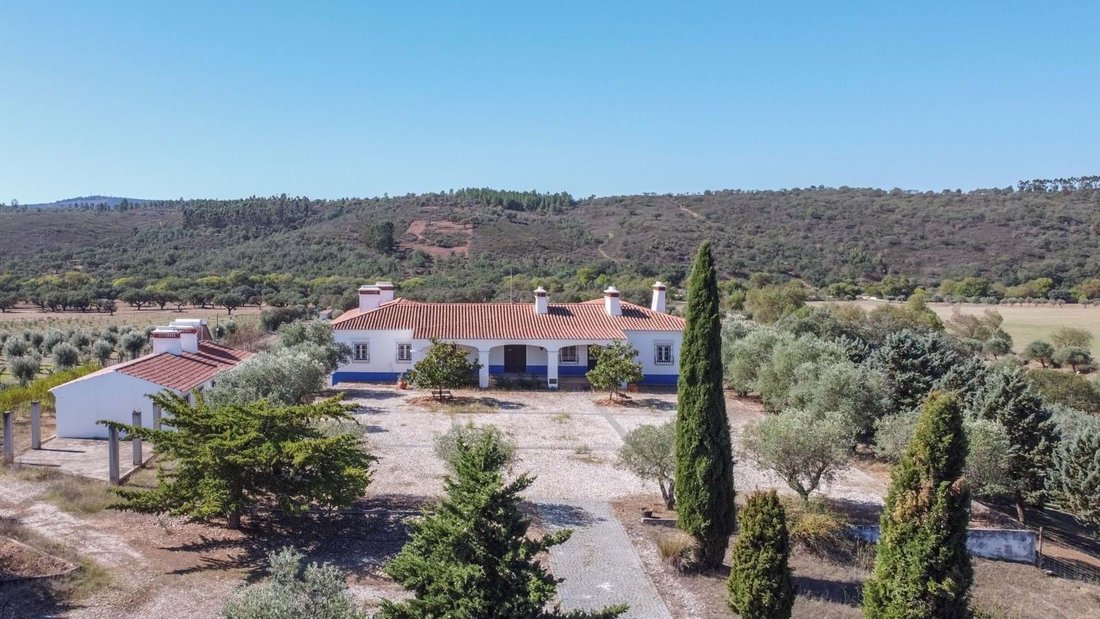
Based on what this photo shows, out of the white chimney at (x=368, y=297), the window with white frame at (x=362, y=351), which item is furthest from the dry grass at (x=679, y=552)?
the white chimney at (x=368, y=297)

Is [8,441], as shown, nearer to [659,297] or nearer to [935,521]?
[935,521]

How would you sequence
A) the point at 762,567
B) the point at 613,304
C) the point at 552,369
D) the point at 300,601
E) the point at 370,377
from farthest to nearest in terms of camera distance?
the point at 613,304 < the point at 370,377 < the point at 552,369 < the point at 762,567 < the point at 300,601

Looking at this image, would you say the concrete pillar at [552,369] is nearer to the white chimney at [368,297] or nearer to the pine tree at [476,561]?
the white chimney at [368,297]

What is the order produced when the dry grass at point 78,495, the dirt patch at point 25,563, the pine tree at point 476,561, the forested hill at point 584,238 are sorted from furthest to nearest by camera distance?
the forested hill at point 584,238 → the dry grass at point 78,495 → the dirt patch at point 25,563 → the pine tree at point 476,561

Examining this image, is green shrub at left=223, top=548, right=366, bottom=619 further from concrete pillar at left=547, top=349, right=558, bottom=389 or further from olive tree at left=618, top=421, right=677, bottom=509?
concrete pillar at left=547, top=349, right=558, bottom=389

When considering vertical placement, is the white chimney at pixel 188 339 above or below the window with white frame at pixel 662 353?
above

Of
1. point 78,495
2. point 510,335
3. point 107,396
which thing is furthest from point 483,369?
point 78,495
